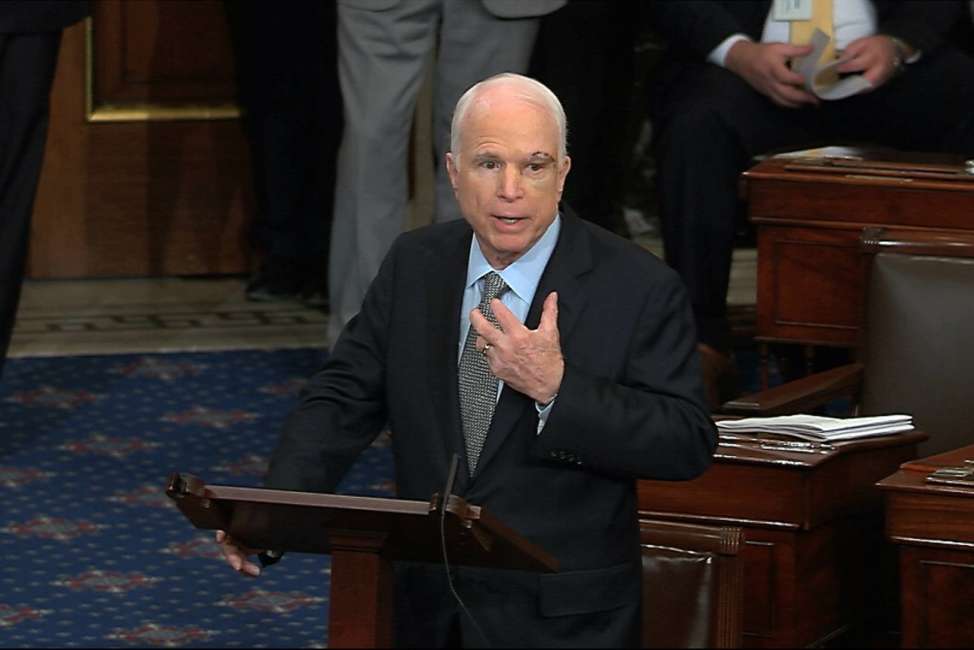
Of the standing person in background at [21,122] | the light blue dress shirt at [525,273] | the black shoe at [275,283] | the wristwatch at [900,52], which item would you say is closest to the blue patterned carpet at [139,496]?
the standing person in background at [21,122]

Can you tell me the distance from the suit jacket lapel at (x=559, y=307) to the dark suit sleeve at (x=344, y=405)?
8.5 inches

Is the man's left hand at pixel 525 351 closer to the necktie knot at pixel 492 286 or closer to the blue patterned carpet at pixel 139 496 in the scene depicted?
the necktie knot at pixel 492 286

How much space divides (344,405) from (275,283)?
12.0 ft

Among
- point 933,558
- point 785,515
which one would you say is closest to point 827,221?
point 785,515

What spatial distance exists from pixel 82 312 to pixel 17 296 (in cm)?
128

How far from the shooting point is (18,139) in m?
5.13

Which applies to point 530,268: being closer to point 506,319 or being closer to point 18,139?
point 506,319

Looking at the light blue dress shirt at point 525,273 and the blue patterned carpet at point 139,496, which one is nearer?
the light blue dress shirt at point 525,273

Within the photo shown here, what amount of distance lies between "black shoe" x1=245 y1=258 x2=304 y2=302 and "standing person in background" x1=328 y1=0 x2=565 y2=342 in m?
1.32

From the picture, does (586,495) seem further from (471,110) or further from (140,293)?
(140,293)

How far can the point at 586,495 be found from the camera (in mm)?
2982

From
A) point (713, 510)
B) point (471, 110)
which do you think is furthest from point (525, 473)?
point (713, 510)

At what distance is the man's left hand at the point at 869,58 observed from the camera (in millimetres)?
5434

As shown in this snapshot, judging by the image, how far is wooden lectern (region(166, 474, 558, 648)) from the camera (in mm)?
2502
